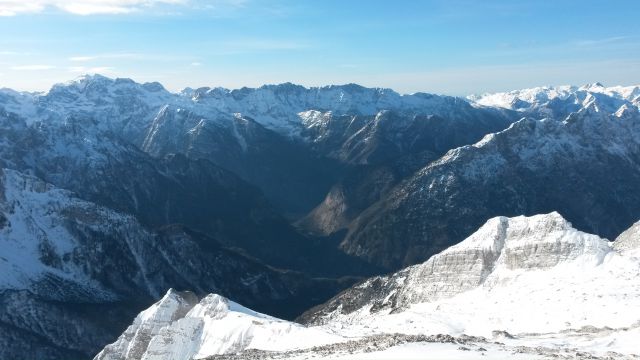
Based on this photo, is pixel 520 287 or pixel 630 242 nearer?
pixel 520 287

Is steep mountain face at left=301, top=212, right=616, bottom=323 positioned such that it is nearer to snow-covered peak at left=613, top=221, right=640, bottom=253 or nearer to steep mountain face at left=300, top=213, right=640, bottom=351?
steep mountain face at left=300, top=213, right=640, bottom=351

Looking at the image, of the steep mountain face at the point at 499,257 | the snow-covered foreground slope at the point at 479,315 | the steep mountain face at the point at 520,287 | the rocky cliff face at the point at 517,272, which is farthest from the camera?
the steep mountain face at the point at 499,257

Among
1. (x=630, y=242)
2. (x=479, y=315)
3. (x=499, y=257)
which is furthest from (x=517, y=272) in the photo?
(x=630, y=242)

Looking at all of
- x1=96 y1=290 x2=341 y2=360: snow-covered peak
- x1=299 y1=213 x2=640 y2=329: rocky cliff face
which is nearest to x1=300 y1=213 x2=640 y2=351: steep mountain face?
x1=299 y1=213 x2=640 y2=329: rocky cliff face

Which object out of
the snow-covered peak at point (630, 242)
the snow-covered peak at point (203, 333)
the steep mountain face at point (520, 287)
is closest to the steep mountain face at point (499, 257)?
the steep mountain face at point (520, 287)

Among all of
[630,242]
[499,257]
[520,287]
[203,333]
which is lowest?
[203,333]

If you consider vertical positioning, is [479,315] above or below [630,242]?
below

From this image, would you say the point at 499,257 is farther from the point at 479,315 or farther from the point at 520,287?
the point at 479,315

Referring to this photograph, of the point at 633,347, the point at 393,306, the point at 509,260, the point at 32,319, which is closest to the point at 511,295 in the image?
the point at 509,260

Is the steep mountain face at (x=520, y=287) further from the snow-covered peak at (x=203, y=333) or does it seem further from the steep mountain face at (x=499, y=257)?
the snow-covered peak at (x=203, y=333)
